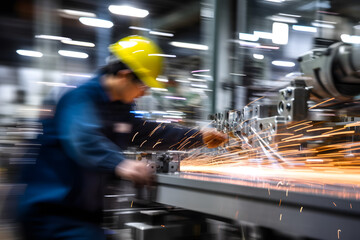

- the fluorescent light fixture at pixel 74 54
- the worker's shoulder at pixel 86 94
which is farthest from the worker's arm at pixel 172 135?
the fluorescent light fixture at pixel 74 54

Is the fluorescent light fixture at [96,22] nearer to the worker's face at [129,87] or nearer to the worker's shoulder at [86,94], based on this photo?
the worker's face at [129,87]

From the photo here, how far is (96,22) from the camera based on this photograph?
23.0 feet

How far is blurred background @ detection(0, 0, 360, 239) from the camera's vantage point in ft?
15.1

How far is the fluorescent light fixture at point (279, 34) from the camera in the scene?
4730mm

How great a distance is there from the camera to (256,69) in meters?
4.45

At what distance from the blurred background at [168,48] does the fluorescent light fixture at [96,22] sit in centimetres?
2

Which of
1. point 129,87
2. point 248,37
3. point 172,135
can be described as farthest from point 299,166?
point 248,37

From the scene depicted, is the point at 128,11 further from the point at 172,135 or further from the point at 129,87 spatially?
the point at 129,87

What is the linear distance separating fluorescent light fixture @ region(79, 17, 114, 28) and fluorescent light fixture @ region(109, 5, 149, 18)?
0.76 feet

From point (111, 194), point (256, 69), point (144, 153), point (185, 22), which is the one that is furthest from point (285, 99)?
point (185, 22)

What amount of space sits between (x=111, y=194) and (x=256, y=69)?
2.37 m

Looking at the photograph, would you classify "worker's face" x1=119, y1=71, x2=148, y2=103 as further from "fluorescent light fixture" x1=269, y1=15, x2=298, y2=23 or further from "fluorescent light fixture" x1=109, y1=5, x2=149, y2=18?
"fluorescent light fixture" x1=109, y1=5, x2=149, y2=18

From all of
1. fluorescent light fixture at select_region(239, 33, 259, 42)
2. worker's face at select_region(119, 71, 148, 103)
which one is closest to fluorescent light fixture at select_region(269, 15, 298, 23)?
fluorescent light fixture at select_region(239, 33, 259, 42)

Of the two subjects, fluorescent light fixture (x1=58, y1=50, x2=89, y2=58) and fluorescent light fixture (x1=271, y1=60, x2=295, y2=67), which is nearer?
→ fluorescent light fixture (x1=271, y1=60, x2=295, y2=67)
